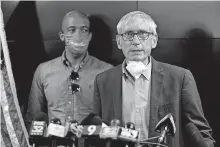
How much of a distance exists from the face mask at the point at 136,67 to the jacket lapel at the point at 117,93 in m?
0.08

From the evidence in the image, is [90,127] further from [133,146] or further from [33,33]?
[33,33]

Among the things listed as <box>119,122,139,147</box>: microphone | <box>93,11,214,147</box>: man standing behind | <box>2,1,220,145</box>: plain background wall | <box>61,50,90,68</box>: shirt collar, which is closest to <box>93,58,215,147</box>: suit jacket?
<box>93,11,214,147</box>: man standing behind

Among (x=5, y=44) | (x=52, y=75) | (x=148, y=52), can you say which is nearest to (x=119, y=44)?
(x=148, y=52)

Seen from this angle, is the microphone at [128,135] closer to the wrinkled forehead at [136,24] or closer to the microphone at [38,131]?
the microphone at [38,131]

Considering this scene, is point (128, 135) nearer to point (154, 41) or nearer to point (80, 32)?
point (154, 41)

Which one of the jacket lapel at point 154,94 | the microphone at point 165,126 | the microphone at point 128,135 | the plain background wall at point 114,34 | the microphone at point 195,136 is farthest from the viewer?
the plain background wall at point 114,34

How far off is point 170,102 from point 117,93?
26cm

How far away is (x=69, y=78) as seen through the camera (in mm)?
2773

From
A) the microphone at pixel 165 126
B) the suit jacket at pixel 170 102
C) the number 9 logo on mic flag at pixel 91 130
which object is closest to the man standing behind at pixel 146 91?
the suit jacket at pixel 170 102

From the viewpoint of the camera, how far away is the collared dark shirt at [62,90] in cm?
273

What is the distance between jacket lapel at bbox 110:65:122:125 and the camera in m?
2.56

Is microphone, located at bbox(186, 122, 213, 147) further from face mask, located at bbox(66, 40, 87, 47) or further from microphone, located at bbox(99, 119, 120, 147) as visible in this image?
face mask, located at bbox(66, 40, 87, 47)

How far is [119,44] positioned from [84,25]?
23cm

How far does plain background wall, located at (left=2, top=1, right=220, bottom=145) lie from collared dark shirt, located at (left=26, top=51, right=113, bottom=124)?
0.14 feet
